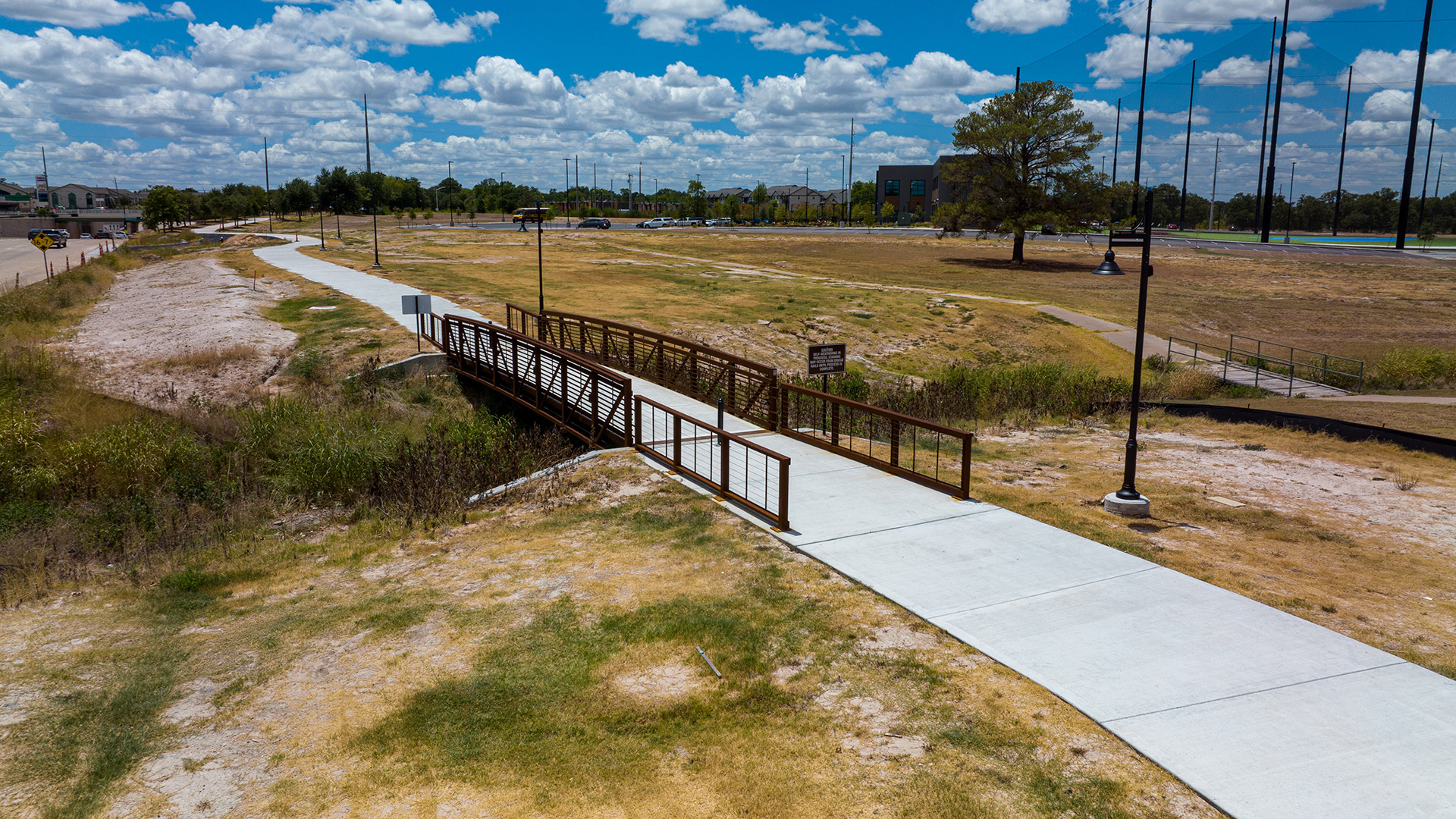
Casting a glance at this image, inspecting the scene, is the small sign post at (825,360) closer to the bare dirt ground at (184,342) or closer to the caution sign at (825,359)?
the caution sign at (825,359)

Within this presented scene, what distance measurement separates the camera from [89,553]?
12773 mm

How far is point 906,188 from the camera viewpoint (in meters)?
153

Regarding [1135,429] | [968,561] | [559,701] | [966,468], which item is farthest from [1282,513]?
[559,701]

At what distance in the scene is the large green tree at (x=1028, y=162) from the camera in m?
57.8

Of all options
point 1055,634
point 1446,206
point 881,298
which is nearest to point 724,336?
point 881,298

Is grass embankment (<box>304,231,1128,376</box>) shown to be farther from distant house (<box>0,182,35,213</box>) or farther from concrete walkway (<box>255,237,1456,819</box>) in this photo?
distant house (<box>0,182,35,213</box>)

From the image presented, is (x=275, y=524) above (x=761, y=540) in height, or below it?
below

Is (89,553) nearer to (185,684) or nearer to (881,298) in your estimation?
(185,684)

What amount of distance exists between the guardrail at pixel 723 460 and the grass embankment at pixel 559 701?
101cm

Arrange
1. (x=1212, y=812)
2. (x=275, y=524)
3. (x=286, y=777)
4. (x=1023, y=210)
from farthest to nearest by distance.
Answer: (x=1023, y=210), (x=275, y=524), (x=286, y=777), (x=1212, y=812)

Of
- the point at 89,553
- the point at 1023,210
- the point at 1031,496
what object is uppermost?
the point at 1023,210

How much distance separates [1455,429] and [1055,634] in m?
17.3

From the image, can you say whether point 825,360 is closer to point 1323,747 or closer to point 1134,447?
point 1134,447

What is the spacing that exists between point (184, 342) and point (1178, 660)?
28326 mm
